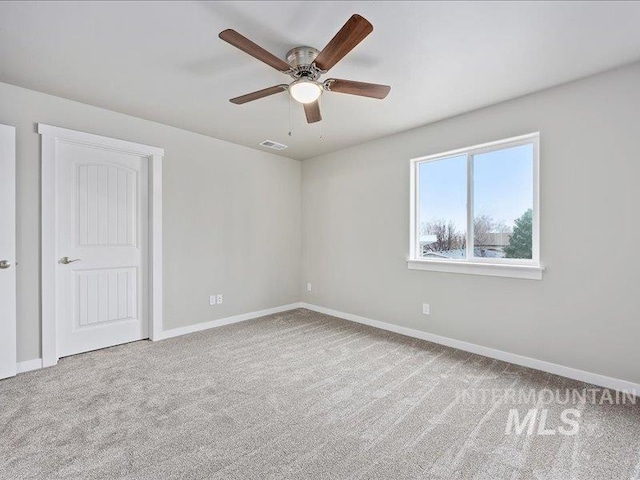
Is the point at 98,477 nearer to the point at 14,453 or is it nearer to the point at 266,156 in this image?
the point at 14,453

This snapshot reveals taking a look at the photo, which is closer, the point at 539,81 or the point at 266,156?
the point at 539,81

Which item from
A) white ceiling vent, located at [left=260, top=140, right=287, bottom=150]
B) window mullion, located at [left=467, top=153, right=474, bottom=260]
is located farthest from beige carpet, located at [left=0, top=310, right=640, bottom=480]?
white ceiling vent, located at [left=260, top=140, right=287, bottom=150]

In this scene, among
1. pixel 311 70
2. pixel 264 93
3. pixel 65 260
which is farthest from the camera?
pixel 65 260

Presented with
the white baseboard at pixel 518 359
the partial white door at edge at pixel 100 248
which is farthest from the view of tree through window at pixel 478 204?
the partial white door at edge at pixel 100 248

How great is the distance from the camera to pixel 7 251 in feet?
8.38

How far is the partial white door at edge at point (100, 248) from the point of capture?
2.98m

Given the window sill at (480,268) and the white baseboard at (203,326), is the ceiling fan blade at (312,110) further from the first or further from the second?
the white baseboard at (203,326)

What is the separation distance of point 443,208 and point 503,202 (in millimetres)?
632

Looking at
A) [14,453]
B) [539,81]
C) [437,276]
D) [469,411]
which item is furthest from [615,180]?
[14,453]

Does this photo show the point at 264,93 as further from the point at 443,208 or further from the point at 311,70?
the point at 443,208

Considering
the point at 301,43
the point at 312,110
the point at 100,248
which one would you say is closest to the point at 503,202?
the point at 312,110

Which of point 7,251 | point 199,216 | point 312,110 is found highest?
point 312,110

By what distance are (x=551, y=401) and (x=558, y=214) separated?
1.46 meters

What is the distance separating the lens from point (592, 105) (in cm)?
246
